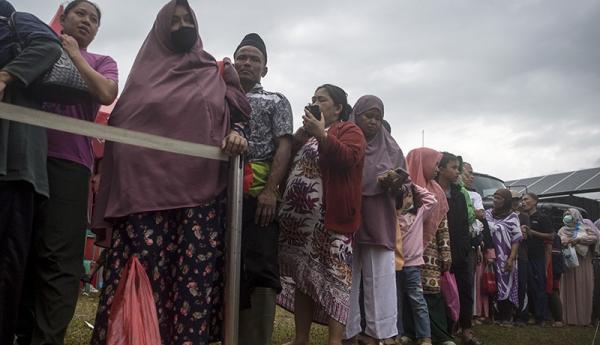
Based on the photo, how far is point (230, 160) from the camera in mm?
2250

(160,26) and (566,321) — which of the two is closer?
(160,26)

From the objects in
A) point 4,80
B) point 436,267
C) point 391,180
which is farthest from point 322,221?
point 436,267

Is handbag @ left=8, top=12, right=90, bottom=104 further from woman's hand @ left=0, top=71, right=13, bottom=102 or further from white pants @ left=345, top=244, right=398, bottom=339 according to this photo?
white pants @ left=345, top=244, right=398, bottom=339

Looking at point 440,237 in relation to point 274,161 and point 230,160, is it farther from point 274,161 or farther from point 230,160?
point 230,160

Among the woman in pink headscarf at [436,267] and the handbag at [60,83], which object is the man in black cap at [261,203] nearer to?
the handbag at [60,83]

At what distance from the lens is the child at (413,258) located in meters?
4.00

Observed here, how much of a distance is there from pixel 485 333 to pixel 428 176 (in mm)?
2007

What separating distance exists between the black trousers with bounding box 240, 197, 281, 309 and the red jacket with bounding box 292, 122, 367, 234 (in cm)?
43

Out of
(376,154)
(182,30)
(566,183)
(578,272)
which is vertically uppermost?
(566,183)

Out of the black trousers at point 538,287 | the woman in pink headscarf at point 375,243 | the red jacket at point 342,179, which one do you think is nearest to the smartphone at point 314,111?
the red jacket at point 342,179

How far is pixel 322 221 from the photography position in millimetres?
2938

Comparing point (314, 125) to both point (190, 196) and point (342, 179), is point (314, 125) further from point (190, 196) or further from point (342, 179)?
point (190, 196)

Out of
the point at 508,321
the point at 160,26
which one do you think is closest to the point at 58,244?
the point at 160,26

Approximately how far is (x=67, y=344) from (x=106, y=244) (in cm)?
123
